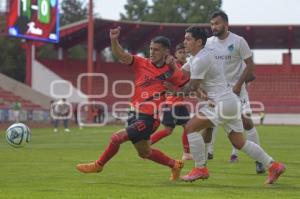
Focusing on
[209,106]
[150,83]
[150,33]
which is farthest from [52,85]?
[209,106]

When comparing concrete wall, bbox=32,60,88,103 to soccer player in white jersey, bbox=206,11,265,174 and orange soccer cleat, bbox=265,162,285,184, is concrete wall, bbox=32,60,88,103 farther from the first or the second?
orange soccer cleat, bbox=265,162,285,184

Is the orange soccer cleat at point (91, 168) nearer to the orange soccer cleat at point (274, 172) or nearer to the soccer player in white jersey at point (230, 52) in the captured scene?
the soccer player in white jersey at point (230, 52)

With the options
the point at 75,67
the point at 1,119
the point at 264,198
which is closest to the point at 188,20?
the point at 75,67

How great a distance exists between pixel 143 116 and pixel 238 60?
1661 mm

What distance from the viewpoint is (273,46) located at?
62344 mm

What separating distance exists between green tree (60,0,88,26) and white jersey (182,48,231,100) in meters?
105

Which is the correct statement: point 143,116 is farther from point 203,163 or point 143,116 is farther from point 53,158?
point 53,158

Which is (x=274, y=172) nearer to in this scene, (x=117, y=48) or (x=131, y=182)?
(x=131, y=182)

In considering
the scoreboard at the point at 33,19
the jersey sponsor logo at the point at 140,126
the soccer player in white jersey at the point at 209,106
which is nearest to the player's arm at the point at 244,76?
the soccer player in white jersey at the point at 209,106

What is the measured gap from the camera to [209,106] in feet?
24.2

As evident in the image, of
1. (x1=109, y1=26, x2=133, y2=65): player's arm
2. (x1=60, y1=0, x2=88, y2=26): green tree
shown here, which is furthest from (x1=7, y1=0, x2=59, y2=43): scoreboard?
(x1=60, y1=0, x2=88, y2=26): green tree

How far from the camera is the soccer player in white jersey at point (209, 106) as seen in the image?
23.9ft

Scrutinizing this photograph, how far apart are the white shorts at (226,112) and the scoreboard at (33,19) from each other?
3085 cm

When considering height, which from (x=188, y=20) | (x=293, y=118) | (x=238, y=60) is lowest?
(x=293, y=118)
